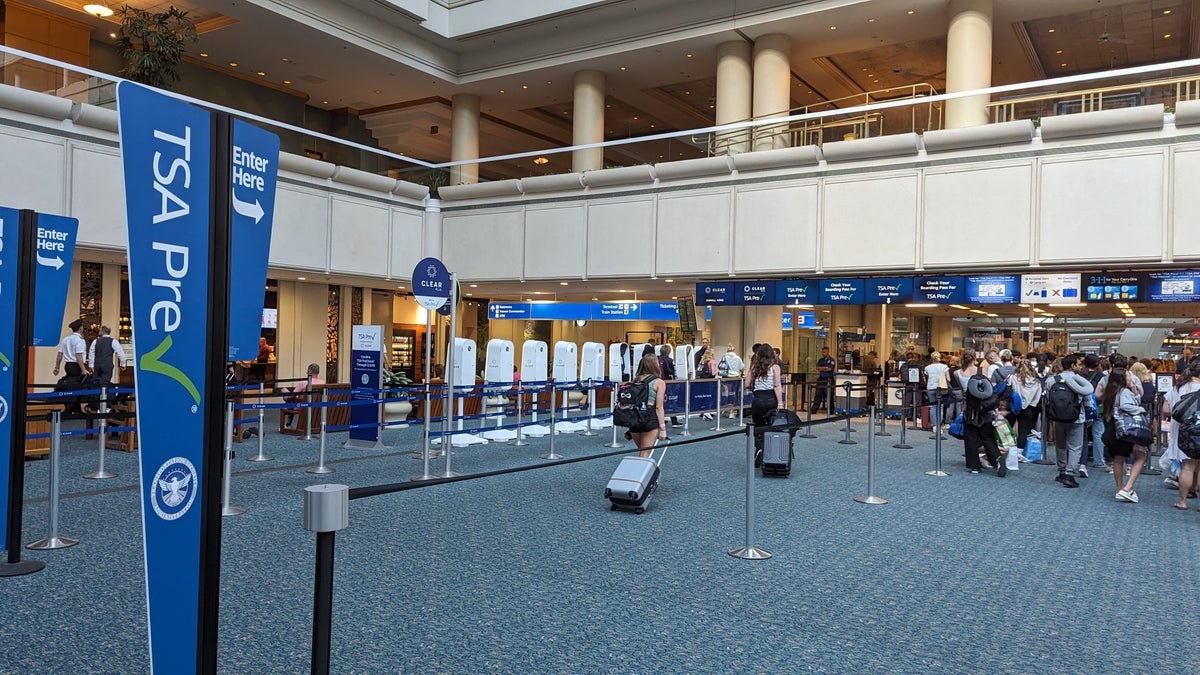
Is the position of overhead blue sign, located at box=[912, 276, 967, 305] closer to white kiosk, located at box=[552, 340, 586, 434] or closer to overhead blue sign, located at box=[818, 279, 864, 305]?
overhead blue sign, located at box=[818, 279, 864, 305]

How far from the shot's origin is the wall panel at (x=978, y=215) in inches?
520

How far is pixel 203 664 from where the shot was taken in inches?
97.6

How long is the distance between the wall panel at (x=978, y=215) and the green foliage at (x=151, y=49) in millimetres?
15412

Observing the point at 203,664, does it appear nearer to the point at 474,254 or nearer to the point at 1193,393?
the point at 1193,393

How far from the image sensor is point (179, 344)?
2.37 m

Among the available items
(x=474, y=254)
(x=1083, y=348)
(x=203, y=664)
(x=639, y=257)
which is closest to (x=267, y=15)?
(x=474, y=254)

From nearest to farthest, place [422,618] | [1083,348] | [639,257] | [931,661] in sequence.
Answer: [931,661]
[422,618]
[1083,348]
[639,257]

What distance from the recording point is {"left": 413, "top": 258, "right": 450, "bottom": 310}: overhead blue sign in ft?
30.5

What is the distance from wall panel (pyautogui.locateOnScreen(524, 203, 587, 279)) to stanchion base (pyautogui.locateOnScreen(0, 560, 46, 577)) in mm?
13397

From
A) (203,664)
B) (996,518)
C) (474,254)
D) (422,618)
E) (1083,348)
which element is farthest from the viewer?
(474,254)

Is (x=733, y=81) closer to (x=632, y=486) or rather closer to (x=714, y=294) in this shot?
(x=714, y=294)

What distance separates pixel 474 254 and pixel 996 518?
14.2 meters

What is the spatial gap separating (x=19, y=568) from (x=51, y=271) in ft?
7.80

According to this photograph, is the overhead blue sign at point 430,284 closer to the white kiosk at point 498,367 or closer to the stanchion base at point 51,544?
the white kiosk at point 498,367
